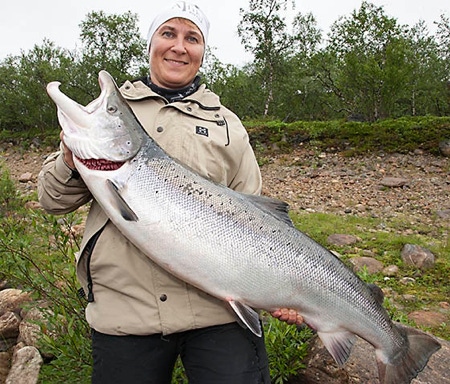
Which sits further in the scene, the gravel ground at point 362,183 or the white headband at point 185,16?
the gravel ground at point 362,183

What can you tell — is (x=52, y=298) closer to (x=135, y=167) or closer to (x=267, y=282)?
(x=135, y=167)

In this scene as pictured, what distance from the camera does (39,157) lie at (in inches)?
768

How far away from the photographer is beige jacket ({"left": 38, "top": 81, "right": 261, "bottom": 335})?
7.08ft

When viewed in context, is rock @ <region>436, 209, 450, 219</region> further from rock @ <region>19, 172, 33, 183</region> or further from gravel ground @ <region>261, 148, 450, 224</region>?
rock @ <region>19, 172, 33, 183</region>

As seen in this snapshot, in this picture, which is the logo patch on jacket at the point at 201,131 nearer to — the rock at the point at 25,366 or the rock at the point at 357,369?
the rock at the point at 357,369

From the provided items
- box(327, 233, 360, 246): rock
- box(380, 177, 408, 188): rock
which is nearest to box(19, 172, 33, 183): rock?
box(380, 177, 408, 188): rock

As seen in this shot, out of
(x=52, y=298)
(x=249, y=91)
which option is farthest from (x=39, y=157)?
(x=52, y=298)

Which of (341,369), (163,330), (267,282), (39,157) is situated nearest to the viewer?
(163,330)

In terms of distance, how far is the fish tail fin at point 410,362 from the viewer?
2.50 metres

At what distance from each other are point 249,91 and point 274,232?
2110cm

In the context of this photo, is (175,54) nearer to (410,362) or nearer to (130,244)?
(130,244)

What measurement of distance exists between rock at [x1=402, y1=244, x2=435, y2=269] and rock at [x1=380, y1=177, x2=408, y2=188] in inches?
186

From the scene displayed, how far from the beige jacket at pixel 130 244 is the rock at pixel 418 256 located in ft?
14.3

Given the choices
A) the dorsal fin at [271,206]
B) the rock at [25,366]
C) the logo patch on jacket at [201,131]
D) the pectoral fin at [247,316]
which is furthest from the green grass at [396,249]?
the rock at [25,366]
